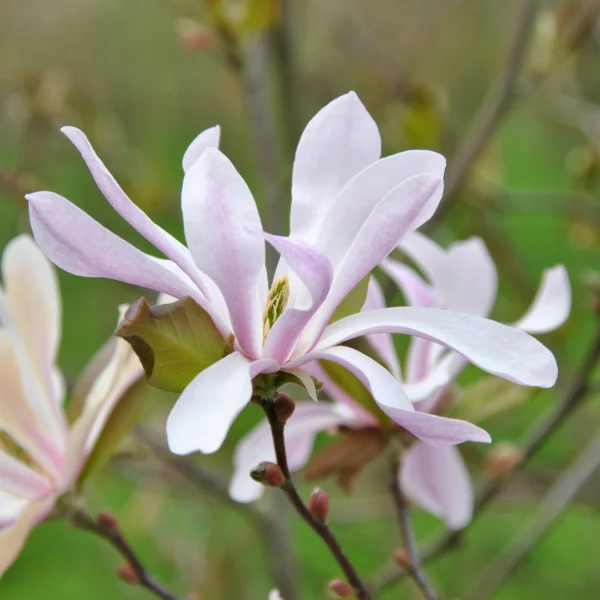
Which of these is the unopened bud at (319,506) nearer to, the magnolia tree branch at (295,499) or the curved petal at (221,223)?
the magnolia tree branch at (295,499)

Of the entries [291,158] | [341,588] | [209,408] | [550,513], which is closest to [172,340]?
[209,408]

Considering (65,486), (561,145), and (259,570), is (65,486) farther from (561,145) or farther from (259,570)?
(561,145)

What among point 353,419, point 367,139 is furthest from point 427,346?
point 367,139

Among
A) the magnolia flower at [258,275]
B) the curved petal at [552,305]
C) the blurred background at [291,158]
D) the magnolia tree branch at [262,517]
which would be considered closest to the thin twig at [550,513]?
the blurred background at [291,158]

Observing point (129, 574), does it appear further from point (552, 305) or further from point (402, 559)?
point (552, 305)

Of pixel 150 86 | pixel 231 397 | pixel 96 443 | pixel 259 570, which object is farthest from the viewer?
pixel 150 86

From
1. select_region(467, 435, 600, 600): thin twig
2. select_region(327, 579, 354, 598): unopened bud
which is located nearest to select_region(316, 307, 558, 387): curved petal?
select_region(327, 579, 354, 598): unopened bud

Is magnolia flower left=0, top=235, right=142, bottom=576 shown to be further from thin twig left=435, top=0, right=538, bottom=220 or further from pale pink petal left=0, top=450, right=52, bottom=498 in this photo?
thin twig left=435, top=0, right=538, bottom=220
